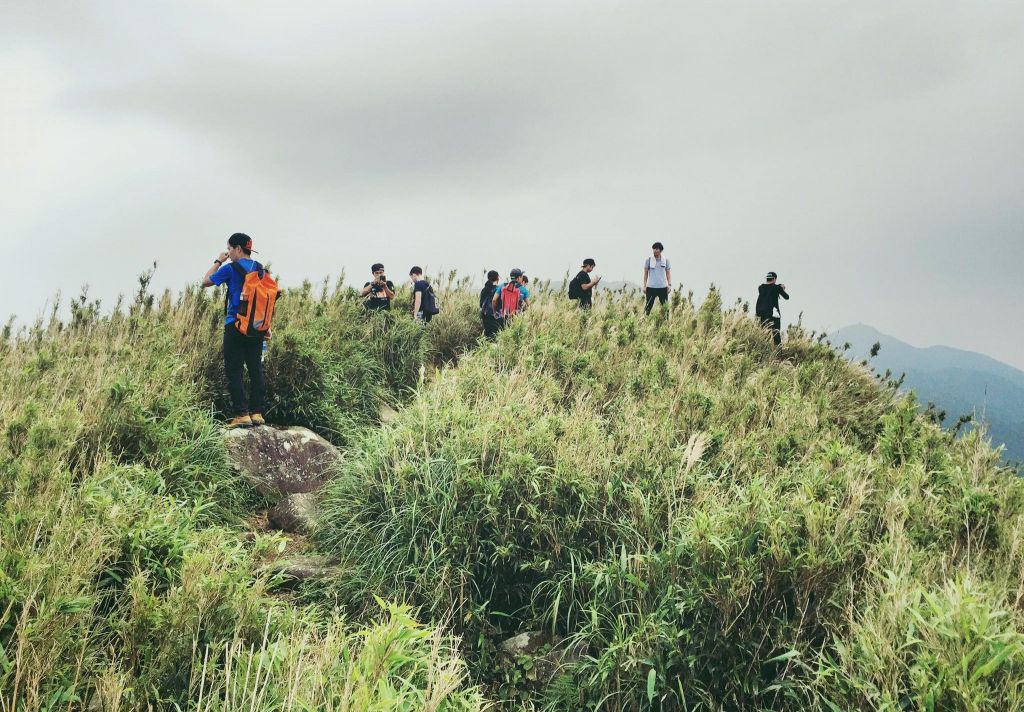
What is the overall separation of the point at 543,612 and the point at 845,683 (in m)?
1.97

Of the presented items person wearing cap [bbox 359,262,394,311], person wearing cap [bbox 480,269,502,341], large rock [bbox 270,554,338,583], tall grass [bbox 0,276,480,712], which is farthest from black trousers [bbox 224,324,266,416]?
person wearing cap [bbox 480,269,502,341]

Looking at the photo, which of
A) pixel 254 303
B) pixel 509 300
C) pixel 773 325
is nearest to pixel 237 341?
pixel 254 303

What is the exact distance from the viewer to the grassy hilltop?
9.27ft

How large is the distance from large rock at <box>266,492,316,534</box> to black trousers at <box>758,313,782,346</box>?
9.37 m

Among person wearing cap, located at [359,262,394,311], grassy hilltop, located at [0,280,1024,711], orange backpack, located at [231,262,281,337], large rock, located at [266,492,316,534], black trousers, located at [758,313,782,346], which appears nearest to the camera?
grassy hilltop, located at [0,280,1024,711]

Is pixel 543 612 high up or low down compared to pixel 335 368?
down

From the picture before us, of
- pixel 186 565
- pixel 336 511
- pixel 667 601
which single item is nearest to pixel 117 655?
pixel 186 565

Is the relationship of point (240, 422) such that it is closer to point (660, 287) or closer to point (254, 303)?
point (254, 303)

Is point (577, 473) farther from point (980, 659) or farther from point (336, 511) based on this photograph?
point (980, 659)

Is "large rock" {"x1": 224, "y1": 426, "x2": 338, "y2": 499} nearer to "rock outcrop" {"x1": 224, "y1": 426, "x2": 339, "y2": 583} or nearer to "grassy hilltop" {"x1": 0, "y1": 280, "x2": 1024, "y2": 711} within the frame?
"rock outcrop" {"x1": 224, "y1": 426, "x2": 339, "y2": 583}

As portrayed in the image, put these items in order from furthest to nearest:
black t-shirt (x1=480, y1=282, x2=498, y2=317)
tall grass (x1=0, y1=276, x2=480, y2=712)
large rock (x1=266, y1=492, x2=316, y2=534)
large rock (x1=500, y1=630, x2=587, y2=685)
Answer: black t-shirt (x1=480, y1=282, x2=498, y2=317) → large rock (x1=266, y1=492, x2=316, y2=534) → large rock (x1=500, y1=630, x2=587, y2=685) → tall grass (x1=0, y1=276, x2=480, y2=712)

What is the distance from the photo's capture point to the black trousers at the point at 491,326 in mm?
10898

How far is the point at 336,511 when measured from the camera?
521 cm

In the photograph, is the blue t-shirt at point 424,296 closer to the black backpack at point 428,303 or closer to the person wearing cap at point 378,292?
the black backpack at point 428,303
